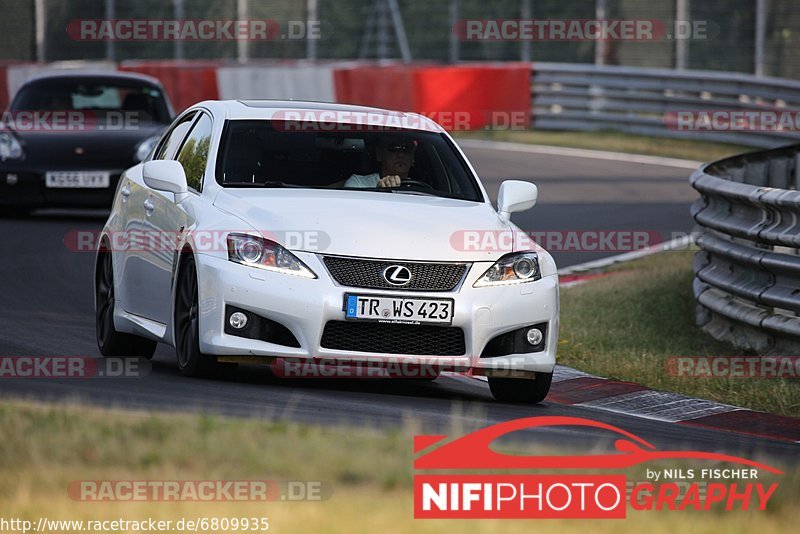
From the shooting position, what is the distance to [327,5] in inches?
1293

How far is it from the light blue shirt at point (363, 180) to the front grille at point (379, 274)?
1.10 m

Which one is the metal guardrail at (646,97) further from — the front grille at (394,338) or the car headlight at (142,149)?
the front grille at (394,338)

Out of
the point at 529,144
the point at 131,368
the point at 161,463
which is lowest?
the point at 529,144

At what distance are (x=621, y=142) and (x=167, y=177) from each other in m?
19.7

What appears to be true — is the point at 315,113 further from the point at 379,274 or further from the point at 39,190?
the point at 39,190

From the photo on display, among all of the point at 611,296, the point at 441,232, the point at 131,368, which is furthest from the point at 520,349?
the point at 611,296

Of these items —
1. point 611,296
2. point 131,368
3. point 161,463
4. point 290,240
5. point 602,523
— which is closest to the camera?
point 602,523

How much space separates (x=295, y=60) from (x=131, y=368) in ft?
81.3

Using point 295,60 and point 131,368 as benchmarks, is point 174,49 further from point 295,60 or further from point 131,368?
point 131,368

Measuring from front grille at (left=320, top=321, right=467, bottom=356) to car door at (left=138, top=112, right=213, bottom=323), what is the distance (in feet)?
3.21
